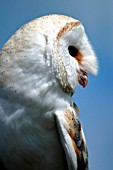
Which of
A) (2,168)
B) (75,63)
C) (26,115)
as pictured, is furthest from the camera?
(75,63)

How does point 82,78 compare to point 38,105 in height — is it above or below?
above

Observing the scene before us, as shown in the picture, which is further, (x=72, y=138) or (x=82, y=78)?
(x=82, y=78)

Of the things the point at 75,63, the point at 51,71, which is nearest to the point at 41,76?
the point at 51,71

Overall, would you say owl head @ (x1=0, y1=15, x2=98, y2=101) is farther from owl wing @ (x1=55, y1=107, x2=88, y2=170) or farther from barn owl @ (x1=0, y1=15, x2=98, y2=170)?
owl wing @ (x1=55, y1=107, x2=88, y2=170)

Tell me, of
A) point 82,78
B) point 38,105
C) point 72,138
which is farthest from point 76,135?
point 82,78

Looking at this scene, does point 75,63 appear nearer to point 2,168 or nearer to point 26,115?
point 26,115

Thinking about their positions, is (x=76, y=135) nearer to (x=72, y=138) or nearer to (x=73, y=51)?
(x=72, y=138)

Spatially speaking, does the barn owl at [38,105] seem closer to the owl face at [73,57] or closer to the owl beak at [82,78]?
the owl face at [73,57]
